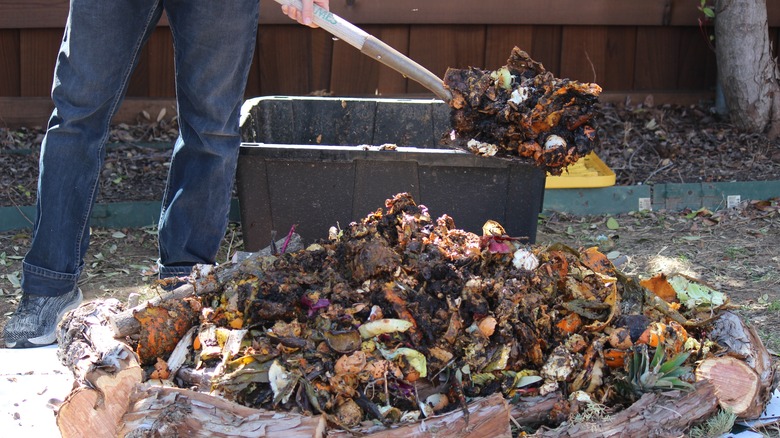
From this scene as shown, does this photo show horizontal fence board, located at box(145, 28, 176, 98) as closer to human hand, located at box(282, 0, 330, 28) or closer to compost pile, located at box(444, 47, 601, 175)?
human hand, located at box(282, 0, 330, 28)

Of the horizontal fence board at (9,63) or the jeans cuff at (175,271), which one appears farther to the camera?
the horizontal fence board at (9,63)

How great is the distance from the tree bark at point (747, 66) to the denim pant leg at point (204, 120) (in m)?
3.16

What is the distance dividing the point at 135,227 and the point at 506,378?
2732 millimetres

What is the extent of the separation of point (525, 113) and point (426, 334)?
3.68ft

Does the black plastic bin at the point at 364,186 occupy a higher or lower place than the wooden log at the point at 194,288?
higher

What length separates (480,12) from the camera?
203 inches

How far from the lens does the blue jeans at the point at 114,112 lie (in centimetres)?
276

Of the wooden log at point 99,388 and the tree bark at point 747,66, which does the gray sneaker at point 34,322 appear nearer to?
the wooden log at point 99,388

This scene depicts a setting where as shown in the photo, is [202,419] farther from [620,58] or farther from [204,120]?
[620,58]

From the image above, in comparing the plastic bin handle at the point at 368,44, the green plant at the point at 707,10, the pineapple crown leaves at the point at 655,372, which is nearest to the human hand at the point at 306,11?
the plastic bin handle at the point at 368,44

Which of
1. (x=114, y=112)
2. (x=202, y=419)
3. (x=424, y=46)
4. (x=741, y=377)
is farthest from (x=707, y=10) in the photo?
(x=202, y=419)

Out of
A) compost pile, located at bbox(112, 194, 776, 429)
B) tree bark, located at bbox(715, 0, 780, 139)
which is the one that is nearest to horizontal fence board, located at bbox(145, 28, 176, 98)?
compost pile, located at bbox(112, 194, 776, 429)

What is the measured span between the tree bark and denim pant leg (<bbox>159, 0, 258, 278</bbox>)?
3160mm

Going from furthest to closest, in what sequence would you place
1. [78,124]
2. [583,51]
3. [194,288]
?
1. [583,51]
2. [78,124]
3. [194,288]
